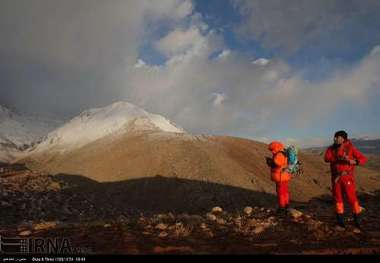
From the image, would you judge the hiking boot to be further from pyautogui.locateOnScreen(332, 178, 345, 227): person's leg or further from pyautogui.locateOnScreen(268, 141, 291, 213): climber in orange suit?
pyautogui.locateOnScreen(332, 178, 345, 227): person's leg

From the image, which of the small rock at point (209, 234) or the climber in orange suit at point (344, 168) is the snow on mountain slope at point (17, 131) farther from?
the climber in orange suit at point (344, 168)

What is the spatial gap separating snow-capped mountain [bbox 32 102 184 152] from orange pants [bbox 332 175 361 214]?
4579 cm

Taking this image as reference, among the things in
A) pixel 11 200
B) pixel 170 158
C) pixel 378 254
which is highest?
pixel 170 158

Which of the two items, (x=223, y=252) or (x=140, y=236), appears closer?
(x=223, y=252)

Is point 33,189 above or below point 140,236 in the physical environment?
above

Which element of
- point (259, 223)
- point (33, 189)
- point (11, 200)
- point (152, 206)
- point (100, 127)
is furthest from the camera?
point (100, 127)

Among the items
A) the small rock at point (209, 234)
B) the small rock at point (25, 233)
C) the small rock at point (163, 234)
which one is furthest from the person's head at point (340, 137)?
the small rock at point (25, 233)

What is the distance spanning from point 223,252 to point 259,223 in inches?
116

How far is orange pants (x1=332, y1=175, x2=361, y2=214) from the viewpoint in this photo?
8.72 metres

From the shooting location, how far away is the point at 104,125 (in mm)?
61125

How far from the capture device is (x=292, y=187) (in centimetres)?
3453

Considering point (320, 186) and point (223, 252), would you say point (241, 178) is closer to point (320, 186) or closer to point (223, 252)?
point (320, 186)

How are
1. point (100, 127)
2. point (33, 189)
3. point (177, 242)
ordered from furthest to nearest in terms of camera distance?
1. point (100, 127)
2. point (33, 189)
3. point (177, 242)

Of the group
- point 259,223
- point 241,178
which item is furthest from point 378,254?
point 241,178
